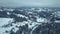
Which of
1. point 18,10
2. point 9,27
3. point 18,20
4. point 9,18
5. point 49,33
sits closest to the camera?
point 49,33

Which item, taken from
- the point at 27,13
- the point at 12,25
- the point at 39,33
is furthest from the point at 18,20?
the point at 39,33

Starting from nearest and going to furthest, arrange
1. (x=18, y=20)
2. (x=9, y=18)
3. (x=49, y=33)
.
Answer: (x=49, y=33), (x=18, y=20), (x=9, y=18)

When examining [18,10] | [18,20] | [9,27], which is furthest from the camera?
[18,10]

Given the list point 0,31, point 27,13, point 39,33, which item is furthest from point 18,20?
point 39,33

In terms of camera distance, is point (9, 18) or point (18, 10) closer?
point (9, 18)

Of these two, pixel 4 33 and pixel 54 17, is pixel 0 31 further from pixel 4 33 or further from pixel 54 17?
pixel 54 17

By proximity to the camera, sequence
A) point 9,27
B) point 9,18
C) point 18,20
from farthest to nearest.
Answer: point 9,18 < point 18,20 < point 9,27

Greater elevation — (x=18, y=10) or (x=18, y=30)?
(x=18, y=10)

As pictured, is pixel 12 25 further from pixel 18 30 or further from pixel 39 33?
pixel 39 33

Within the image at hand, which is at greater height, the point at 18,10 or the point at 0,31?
the point at 18,10
